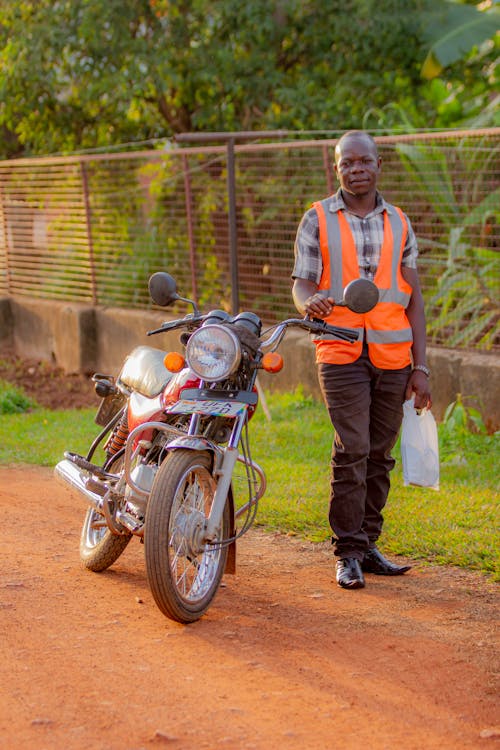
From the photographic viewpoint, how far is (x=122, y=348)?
12742 millimetres

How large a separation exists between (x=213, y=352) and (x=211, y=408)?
22 centimetres

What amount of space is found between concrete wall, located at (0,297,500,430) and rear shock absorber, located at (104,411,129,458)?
3.53 m

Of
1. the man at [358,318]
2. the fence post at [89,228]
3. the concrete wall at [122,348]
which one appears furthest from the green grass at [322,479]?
the fence post at [89,228]

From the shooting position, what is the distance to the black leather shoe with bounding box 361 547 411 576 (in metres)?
5.79

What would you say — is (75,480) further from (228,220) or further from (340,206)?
(228,220)

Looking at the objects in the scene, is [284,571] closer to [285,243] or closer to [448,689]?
[448,689]

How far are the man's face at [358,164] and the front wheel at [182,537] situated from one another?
1.40 meters

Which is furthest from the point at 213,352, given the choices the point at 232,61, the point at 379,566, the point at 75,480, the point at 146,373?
the point at 232,61

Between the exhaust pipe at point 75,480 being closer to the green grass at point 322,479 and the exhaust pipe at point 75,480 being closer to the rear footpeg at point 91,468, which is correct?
the rear footpeg at point 91,468

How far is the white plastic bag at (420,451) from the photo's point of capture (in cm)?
563

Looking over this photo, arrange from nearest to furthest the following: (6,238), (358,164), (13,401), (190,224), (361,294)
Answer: (361,294), (358,164), (13,401), (190,224), (6,238)

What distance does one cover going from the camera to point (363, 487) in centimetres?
559

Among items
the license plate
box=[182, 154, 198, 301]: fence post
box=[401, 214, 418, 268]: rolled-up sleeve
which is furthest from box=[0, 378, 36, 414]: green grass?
the license plate

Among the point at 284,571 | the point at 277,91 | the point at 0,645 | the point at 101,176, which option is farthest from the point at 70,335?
the point at 0,645
